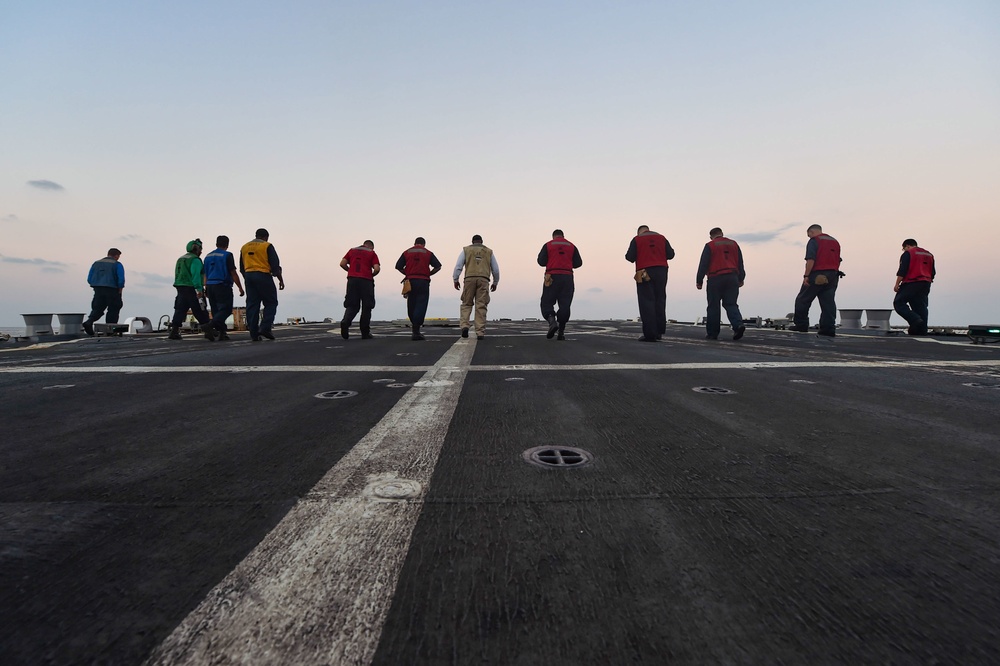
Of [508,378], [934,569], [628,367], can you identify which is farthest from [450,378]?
[934,569]

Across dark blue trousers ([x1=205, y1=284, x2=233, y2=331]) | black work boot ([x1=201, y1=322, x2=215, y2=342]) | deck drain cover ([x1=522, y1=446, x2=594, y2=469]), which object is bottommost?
deck drain cover ([x1=522, y1=446, x2=594, y2=469])

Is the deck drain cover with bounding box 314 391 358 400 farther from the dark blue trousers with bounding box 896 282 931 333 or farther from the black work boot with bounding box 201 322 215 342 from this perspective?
the dark blue trousers with bounding box 896 282 931 333

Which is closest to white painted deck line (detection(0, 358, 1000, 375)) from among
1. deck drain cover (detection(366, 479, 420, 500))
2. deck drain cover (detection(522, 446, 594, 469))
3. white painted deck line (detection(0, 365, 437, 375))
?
white painted deck line (detection(0, 365, 437, 375))

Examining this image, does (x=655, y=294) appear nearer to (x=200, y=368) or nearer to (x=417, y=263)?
(x=417, y=263)

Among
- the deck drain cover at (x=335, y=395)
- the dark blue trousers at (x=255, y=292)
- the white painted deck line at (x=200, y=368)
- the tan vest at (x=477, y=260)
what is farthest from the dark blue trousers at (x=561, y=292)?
the deck drain cover at (x=335, y=395)

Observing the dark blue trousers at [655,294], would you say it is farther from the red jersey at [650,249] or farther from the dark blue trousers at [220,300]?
the dark blue trousers at [220,300]

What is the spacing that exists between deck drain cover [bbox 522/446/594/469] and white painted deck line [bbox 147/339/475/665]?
44cm

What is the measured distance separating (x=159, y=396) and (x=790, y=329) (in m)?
15.6

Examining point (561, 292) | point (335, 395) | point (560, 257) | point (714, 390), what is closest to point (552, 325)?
point (561, 292)

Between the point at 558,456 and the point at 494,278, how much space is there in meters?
8.50

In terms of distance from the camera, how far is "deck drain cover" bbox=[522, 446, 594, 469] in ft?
6.22

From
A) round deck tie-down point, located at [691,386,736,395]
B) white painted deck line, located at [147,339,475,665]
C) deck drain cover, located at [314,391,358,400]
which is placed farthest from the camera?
round deck tie-down point, located at [691,386,736,395]

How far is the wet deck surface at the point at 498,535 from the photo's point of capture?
0.88 metres

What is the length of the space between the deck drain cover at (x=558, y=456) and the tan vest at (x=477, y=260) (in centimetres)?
827
